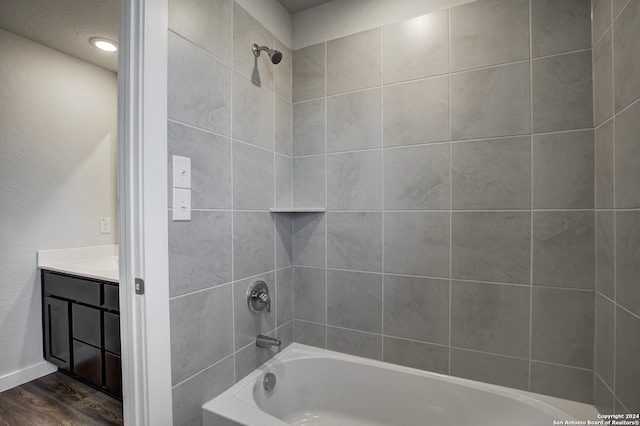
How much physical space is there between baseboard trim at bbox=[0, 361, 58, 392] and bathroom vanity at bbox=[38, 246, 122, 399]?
86 millimetres

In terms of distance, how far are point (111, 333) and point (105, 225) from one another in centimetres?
118

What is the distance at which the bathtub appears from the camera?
1237 mm

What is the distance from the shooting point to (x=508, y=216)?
1.36 m

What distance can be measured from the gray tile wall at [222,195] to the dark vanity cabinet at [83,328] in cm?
91

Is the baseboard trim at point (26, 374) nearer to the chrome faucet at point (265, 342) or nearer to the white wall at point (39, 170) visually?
the white wall at point (39, 170)

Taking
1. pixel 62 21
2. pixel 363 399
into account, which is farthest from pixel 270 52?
pixel 363 399

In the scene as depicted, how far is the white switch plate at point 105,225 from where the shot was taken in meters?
2.61

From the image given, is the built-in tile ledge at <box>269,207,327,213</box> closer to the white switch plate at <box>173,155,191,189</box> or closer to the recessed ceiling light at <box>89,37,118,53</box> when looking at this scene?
the white switch plate at <box>173,155,191,189</box>

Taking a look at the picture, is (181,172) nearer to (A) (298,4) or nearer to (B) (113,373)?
(A) (298,4)

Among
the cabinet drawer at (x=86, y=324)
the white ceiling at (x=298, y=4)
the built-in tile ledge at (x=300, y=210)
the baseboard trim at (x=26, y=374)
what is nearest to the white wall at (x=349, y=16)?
the white ceiling at (x=298, y=4)

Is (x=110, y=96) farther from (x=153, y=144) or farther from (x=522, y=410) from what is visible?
(x=522, y=410)

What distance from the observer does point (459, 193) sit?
4.74 feet

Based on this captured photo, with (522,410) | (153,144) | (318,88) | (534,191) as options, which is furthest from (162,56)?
(522,410)

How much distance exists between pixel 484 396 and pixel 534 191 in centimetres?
97
